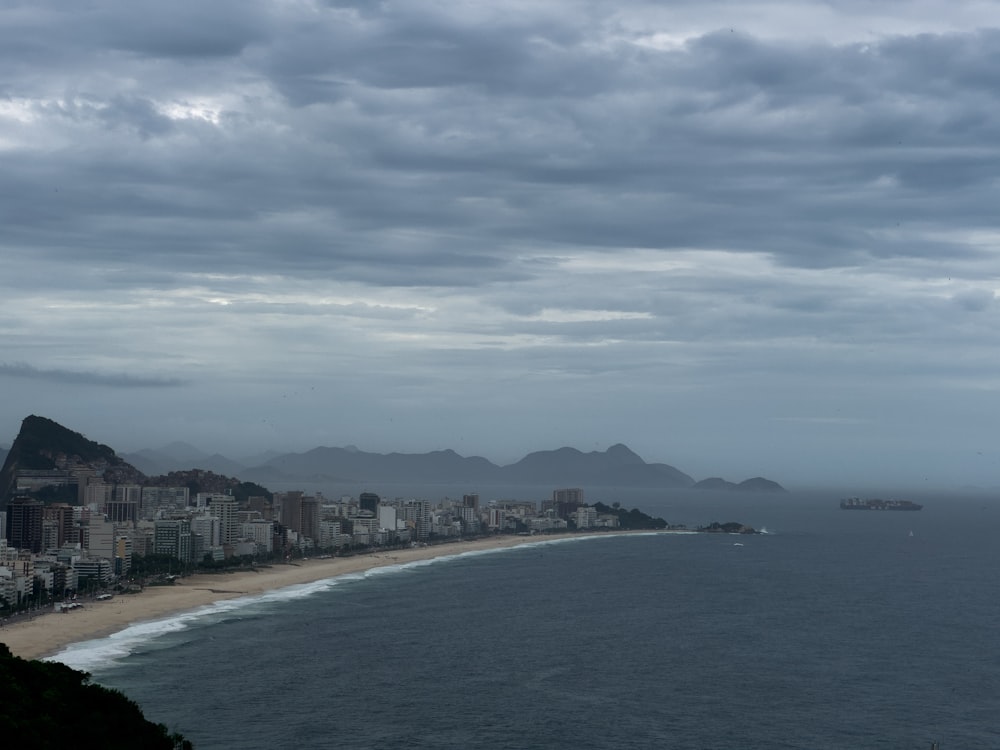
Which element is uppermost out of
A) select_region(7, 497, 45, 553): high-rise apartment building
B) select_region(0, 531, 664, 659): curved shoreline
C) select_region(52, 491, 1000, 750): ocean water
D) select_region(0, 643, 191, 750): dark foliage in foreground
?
select_region(7, 497, 45, 553): high-rise apartment building

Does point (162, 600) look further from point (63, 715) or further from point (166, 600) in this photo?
point (63, 715)

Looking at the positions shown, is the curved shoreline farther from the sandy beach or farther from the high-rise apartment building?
the high-rise apartment building

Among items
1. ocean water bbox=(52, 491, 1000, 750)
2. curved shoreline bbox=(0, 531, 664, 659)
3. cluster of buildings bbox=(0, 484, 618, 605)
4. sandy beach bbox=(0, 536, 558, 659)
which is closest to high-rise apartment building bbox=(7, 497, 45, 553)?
cluster of buildings bbox=(0, 484, 618, 605)

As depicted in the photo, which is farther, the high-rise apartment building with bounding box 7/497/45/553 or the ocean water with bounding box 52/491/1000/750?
the high-rise apartment building with bounding box 7/497/45/553

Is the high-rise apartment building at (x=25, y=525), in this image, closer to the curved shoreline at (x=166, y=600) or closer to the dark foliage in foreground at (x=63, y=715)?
the curved shoreline at (x=166, y=600)

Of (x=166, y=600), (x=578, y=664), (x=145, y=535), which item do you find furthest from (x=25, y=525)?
(x=578, y=664)

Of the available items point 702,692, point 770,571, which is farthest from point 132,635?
point 770,571
